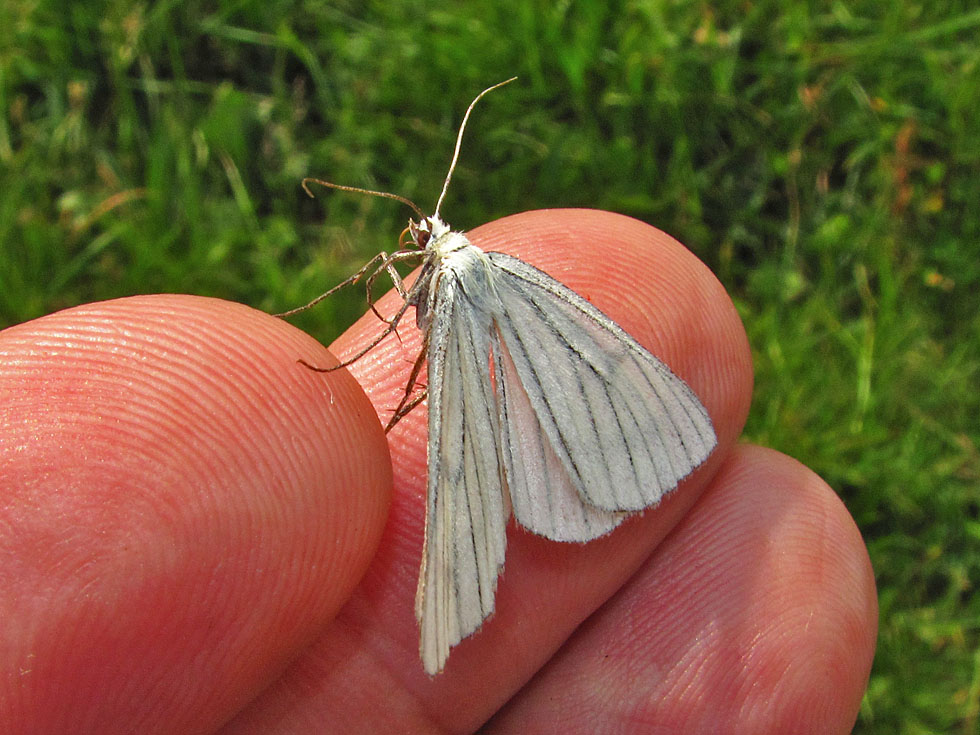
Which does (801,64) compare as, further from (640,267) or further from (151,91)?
(151,91)

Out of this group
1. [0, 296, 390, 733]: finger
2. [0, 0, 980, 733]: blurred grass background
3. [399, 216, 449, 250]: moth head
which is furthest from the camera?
[0, 0, 980, 733]: blurred grass background

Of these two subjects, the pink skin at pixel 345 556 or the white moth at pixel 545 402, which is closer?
the pink skin at pixel 345 556

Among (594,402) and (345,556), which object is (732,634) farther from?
(345,556)

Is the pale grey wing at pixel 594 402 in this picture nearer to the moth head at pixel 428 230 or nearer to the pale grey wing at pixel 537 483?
the pale grey wing at pixel 537 483

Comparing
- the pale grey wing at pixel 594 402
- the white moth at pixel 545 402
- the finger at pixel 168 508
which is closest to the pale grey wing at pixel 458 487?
the white moth at pixel 545 402

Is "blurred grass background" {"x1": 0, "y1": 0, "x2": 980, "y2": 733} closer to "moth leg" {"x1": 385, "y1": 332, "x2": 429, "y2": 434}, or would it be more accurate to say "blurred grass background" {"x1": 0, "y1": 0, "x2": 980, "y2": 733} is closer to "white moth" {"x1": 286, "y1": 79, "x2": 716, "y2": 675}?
"moth leg" {"x1": 385, "y1": 332, "x2": 429, "y2": 434}

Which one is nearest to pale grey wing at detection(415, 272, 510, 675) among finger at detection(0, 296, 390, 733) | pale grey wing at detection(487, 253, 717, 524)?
pale grey wing at detection(487, 253, 717, 524)
